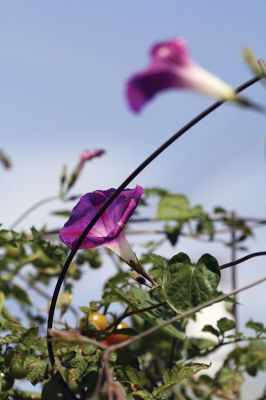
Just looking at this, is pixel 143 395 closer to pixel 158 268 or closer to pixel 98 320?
pixel 158 268

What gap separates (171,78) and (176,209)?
1795mm

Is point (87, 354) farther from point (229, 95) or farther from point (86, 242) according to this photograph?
point (229, 95)

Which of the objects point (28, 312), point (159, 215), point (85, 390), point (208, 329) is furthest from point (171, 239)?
point (85, 390)

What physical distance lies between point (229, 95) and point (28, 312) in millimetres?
1693

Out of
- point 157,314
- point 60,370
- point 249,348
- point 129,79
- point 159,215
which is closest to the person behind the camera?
point 129,79

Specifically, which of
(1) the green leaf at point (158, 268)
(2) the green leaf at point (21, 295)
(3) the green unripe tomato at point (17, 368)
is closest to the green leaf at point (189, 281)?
(1) the green leaf at point (158, 268)

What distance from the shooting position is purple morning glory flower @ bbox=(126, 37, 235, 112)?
0.65 m

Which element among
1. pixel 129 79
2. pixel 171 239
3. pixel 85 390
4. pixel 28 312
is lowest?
pixel 85 390

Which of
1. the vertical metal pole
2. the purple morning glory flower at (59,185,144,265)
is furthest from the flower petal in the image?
the vertical metal pole

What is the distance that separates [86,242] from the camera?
1157 mm

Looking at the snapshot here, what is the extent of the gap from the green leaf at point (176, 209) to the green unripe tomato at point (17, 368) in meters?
1.21

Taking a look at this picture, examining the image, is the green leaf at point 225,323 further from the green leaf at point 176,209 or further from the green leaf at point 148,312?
the green leaf at point 176,209

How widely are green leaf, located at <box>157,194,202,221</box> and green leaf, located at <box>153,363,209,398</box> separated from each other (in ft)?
4.30

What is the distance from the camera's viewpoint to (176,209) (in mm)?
2461
